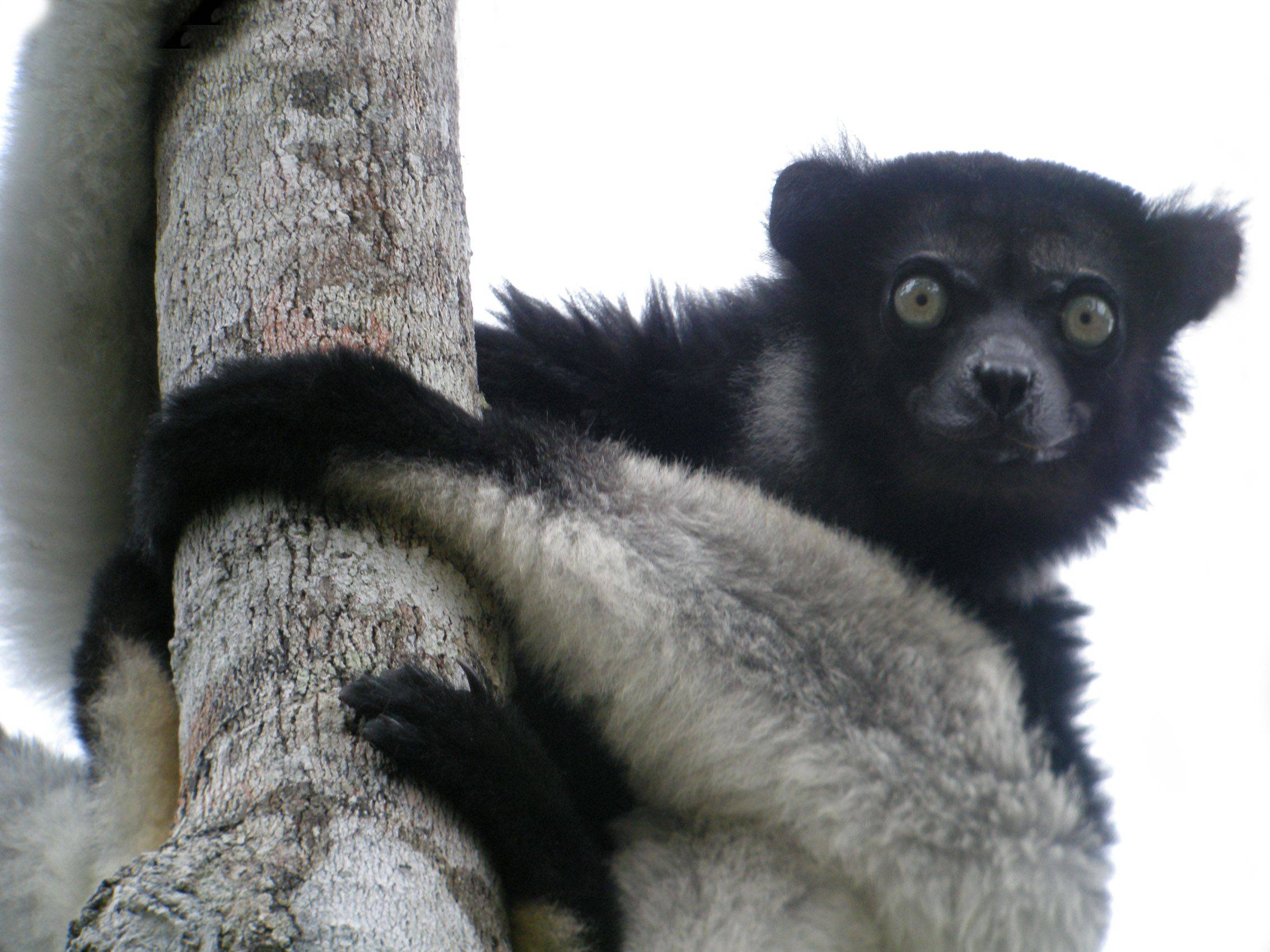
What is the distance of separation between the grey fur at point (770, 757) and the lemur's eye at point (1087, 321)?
1129mm

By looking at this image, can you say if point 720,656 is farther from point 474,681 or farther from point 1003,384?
point 1003,384

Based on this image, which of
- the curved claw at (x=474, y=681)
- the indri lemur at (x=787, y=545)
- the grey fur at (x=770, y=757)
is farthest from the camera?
the grey fur at (x=770, y=757)

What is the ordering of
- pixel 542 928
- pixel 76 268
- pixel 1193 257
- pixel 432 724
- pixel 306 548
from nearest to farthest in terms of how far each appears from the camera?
pixel 432 724
pixel 306 548
pixel 542 928
pixel 76 268
pixel 1193 257

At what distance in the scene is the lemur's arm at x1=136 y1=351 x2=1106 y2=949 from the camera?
225 cm

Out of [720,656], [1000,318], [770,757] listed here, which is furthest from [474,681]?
[1000,318]

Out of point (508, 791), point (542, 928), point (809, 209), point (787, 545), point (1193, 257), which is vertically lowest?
point (542, 928)

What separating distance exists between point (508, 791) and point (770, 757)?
0.74m

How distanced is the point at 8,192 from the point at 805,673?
2424 mm

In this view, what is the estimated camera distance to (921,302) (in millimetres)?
3318

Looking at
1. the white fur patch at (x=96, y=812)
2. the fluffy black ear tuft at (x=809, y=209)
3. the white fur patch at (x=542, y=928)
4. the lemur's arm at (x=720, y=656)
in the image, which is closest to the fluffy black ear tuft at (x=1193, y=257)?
the fluffy black ear tuft at (x=809, y=209)

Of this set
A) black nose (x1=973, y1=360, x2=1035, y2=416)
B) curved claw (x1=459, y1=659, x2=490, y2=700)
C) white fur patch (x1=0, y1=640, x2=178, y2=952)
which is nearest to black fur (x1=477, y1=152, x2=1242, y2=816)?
black nose (x1=973, y1=360, x2=1035, y2=416)

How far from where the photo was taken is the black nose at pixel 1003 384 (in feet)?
9.88

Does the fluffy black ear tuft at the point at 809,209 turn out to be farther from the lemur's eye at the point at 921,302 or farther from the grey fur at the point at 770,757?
the grey fur at the point at 770,757

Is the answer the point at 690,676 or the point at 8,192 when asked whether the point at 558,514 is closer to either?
the point at 690,676
